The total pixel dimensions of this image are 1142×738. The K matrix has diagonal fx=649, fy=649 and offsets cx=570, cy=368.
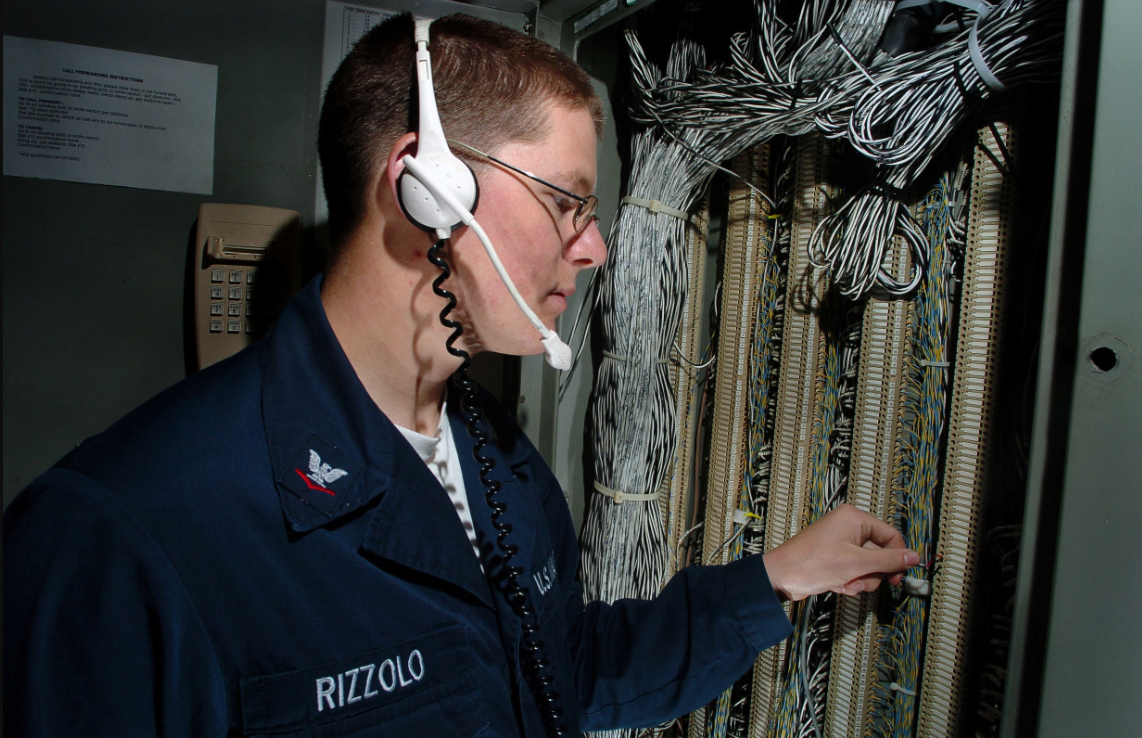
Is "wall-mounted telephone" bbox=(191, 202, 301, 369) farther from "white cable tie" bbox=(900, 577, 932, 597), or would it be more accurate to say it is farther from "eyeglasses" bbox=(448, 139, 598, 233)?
"white cable tie" bbox=(900, 577, 932, 597)

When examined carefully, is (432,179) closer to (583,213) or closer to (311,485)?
(583,213)

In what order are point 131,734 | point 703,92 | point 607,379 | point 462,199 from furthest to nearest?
point 607,379, point 703,92, point 462,199, point 131,734

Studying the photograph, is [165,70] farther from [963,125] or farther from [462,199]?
[963,125]

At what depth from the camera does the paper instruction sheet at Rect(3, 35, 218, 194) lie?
1.12 meters

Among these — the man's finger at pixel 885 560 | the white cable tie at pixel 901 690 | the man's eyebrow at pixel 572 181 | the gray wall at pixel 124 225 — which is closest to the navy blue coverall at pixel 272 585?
the man's finger at pixel 885 560

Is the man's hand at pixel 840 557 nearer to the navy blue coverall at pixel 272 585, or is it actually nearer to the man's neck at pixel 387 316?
the navy blue coverall at pixel 272 585

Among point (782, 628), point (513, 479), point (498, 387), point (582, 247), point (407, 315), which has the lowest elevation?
point (782, 628)

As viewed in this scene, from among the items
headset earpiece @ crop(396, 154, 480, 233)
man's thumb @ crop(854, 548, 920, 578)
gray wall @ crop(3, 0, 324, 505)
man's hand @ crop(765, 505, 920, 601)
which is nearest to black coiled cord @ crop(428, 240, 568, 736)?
headset earpiece @ crop(396, 154, 480, 233)

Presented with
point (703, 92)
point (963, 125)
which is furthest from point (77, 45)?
point (963, 125)

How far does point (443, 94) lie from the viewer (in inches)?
30.8

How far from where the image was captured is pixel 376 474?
77cm

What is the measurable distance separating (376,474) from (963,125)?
0.94m

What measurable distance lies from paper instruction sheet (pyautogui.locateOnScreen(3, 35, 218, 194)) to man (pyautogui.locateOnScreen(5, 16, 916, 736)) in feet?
1.73

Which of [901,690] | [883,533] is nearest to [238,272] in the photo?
[883,533]
